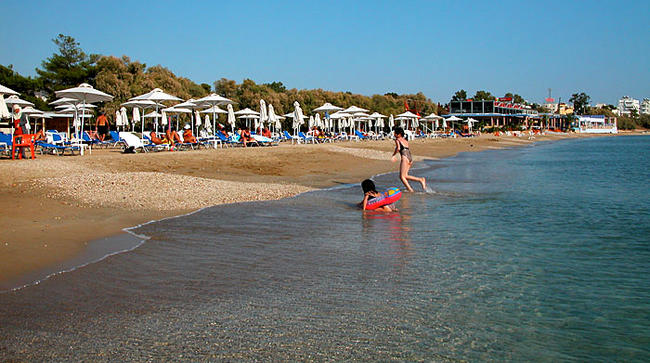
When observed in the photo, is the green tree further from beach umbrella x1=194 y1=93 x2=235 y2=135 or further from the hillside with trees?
beach umbrella x1=194 y1=93 x2=235 y2=135

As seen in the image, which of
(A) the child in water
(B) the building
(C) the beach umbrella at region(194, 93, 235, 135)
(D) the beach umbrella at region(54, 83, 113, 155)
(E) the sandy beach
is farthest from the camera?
(B) the building

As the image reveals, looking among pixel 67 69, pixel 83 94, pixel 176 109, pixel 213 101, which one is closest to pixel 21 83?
pixel 67 69

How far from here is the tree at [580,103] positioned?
16018cm

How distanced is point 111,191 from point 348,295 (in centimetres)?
651

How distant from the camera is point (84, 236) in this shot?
6.62 meters

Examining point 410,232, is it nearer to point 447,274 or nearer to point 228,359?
point 447,274

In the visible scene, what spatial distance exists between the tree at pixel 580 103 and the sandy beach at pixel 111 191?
161 m

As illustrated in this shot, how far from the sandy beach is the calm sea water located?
0.83m

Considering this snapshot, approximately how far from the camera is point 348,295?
183 inches

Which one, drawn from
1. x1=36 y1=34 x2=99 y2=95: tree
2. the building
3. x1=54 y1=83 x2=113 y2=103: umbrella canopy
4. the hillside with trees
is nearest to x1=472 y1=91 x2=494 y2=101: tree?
the building

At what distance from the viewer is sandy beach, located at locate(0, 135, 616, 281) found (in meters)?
6.20

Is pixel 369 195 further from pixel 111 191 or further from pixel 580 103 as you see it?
pixel 580 103

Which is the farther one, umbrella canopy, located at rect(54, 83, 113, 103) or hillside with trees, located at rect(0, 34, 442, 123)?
hillside with trees, located at rect(0, 34, 442, 123)

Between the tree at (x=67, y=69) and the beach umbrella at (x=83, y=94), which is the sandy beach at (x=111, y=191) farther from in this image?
the tree at (x=67, y=69)
